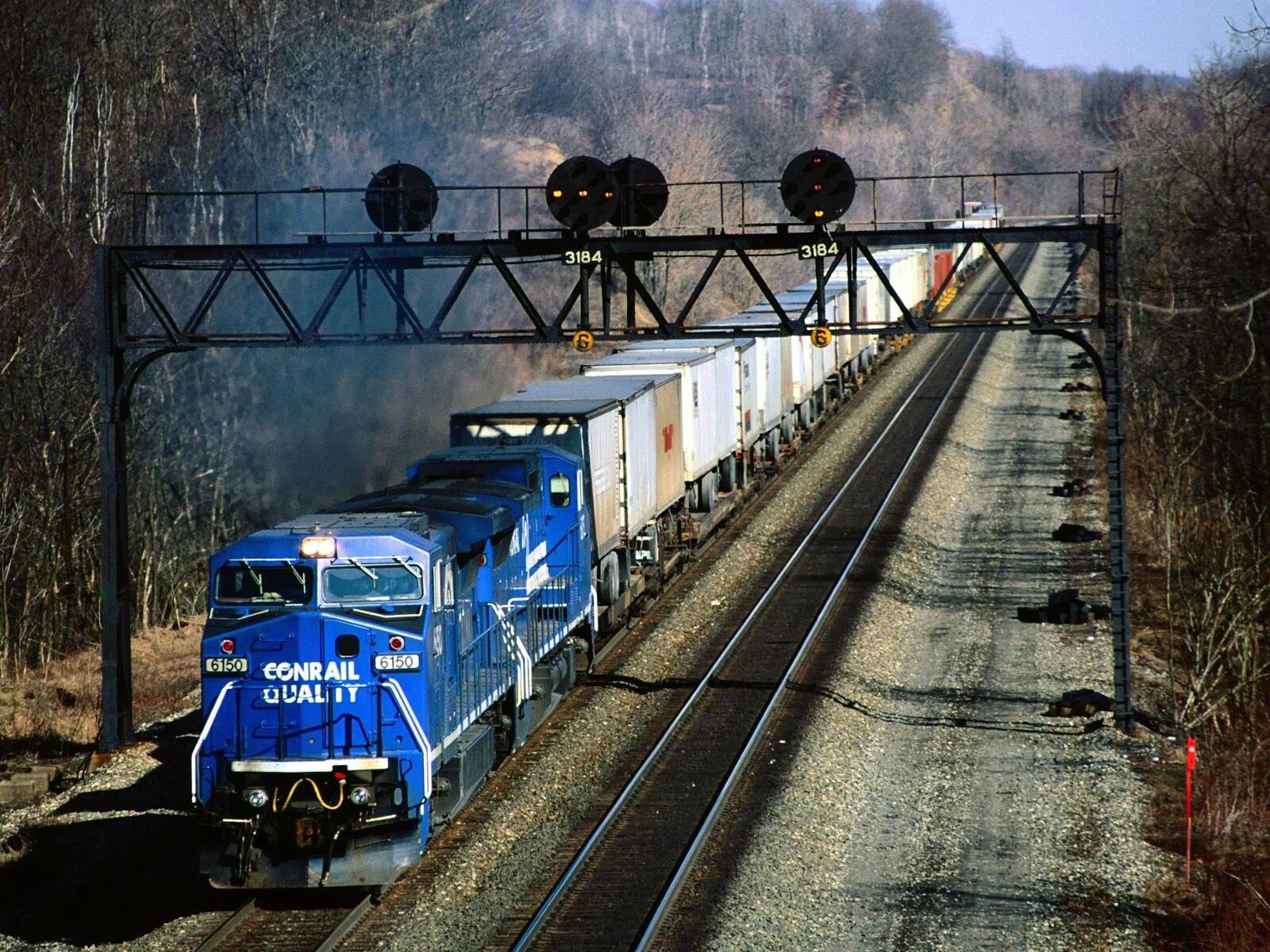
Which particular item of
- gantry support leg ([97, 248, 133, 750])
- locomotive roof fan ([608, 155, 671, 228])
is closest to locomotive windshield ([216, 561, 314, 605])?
gantry support leg ([97, 248, 133, 750])

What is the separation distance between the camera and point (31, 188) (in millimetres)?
36156

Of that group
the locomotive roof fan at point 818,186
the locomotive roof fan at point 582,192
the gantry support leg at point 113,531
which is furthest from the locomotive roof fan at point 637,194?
the gantry support leg at point 113,531

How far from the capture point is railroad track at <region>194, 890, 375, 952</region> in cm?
1409

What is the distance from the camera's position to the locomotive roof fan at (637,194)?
74.5 feet

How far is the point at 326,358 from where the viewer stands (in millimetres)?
51906

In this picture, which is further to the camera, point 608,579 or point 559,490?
point 608,579

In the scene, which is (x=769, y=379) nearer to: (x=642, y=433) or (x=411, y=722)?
(x=642, y=433)

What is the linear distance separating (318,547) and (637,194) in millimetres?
10198

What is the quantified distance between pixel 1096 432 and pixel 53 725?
35.0 metres

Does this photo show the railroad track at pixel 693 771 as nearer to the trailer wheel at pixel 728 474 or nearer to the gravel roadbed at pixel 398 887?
the gravel roadbed at pixel 398 887

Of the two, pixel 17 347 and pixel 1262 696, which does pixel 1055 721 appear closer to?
pixel 1262 696

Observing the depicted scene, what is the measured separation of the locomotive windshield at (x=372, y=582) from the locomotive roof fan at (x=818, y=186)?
8.69 metres


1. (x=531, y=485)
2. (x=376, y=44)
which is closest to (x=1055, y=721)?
(x=531, y=485)

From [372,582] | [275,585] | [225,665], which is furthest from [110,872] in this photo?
[372,582]
